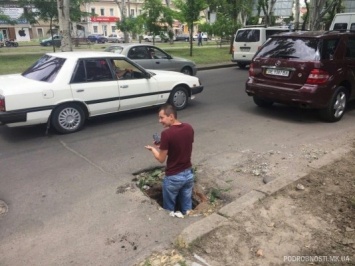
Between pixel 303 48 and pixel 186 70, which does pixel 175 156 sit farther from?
pixel 186 70

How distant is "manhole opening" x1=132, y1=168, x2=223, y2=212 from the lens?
418 centimetres

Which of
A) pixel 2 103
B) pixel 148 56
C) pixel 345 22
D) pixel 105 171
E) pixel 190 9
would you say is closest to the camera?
pixel 105 171

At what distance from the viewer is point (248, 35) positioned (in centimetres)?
1600

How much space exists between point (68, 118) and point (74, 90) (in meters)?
0.55

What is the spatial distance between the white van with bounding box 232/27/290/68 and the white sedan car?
932 centimetres

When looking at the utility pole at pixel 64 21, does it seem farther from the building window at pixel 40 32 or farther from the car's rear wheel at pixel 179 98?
the building window at pixel 40 32

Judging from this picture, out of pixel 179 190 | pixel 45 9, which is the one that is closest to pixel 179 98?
pixel 179 190

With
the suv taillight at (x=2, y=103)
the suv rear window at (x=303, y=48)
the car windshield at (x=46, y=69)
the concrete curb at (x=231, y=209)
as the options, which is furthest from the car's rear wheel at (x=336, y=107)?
the suv taillight at (x=2, y=103)

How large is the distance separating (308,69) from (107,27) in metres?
71.7

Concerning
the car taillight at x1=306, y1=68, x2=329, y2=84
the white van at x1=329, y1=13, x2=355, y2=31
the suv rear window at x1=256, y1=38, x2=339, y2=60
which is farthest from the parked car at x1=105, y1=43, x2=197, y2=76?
the white van at x1=329, y1=13, x2=355, y2=31

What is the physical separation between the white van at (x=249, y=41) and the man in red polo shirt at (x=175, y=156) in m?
12.8

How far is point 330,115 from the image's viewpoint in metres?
7.17

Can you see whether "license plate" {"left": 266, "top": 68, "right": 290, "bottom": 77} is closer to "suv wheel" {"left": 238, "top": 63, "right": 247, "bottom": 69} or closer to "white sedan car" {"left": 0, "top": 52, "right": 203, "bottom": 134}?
"white sedan car" {"left": 0, "top": 52, "right": 203, "bottom": 134}

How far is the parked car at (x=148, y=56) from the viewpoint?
1080 centimetres
